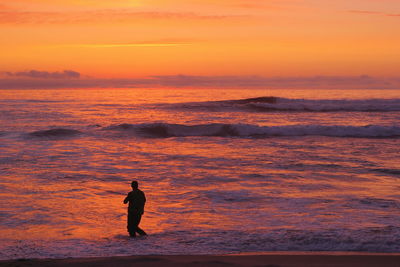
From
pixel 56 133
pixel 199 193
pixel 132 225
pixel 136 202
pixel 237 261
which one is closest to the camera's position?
pixel 237 261

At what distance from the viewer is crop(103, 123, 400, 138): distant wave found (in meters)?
30.9

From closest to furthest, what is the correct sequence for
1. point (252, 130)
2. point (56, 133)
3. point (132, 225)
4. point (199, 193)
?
point (132, 225)
point (199, 193)
point (56, 133)
point (252, 130)

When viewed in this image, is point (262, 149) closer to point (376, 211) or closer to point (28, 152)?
point (28, 152)

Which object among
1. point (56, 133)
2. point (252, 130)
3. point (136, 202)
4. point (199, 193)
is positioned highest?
point (136, 202)

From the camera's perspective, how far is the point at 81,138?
1099 inches

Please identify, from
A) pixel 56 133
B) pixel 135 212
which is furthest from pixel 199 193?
pixel 56 133

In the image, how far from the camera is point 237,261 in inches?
284

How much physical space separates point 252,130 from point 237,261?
25052mm

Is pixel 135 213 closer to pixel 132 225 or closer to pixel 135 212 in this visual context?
pixel 135 212

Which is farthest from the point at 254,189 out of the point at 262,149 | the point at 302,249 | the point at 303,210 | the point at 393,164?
the point at 262,149

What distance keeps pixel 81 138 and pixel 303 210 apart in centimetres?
1969

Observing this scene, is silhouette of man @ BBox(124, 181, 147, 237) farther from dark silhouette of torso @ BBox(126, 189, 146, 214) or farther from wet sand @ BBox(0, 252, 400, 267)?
wet sand @ BBox(0, 252, 400, 267)

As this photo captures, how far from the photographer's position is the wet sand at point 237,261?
705 cm

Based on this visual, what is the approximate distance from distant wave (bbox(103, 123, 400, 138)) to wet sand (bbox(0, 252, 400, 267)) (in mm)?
22952
